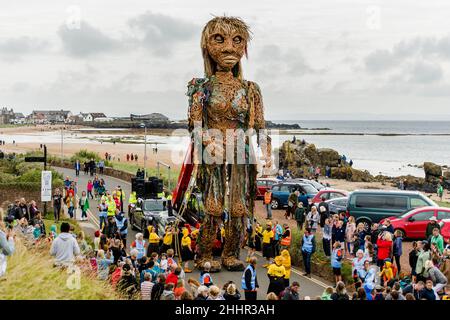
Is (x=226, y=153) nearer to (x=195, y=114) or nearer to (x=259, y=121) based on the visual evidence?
(x=259, y=121)

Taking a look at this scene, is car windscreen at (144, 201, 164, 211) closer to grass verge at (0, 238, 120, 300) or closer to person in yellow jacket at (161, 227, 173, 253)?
person in yellow jacket at (161, 227, 173, 253)

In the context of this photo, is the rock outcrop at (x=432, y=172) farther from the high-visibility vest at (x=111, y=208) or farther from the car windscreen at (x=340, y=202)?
the high-visibility vest at (x=111, y=208)

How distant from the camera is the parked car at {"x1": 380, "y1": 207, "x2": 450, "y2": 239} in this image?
22125 mm

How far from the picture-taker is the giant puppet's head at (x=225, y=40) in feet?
55.8

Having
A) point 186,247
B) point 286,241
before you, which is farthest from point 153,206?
point 286,241

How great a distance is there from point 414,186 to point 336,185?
7.35 m

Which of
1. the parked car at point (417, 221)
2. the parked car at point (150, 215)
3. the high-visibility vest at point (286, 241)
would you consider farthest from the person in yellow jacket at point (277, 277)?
the parked car at point (417, 221)

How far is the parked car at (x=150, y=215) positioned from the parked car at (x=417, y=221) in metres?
7.78

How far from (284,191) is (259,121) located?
1327 cm

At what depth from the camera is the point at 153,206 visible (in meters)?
25.3

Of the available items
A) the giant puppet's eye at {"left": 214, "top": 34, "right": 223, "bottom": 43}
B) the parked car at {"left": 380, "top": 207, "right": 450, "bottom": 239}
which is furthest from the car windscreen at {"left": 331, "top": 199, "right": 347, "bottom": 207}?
the giant puppet's eye at {"left": 214, "top": 34, "right": 223, "bottom": 43}
